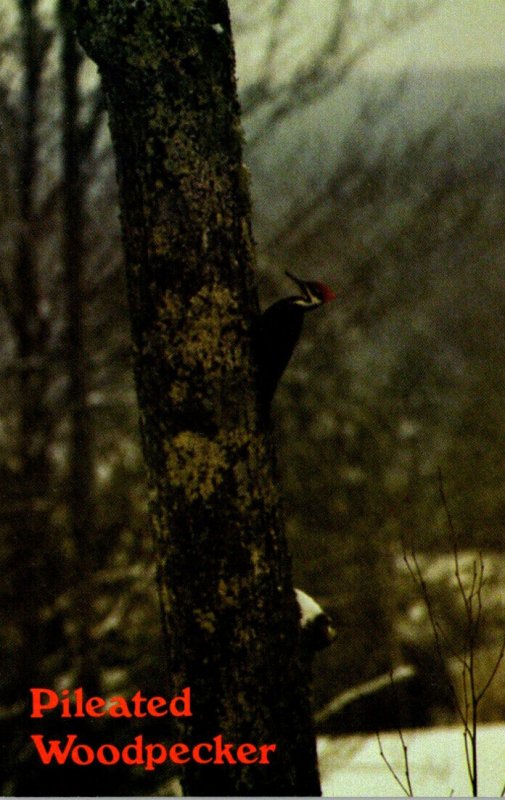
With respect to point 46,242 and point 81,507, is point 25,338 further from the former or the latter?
point 81,507

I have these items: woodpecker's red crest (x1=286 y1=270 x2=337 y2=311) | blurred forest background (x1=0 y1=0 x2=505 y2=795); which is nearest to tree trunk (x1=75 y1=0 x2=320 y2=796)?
woodpecker's red crest (x1=286 y1=270 x2=337 y2=311)

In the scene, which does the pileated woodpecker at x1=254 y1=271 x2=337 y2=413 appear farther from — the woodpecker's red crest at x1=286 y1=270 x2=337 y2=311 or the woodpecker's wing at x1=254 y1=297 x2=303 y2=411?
the woodpecker's red crest at x1=286 y1=270 x2=337 y2=311

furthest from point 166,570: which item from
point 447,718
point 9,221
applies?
point 447,718

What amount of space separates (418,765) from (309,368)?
4.77 meters

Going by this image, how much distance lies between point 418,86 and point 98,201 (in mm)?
3117

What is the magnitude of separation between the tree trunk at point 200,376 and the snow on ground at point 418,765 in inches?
56.9

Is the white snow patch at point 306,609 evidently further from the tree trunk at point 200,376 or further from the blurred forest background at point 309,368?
the blurred forest background at point 309,368

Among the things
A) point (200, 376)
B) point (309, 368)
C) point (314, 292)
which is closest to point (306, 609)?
point (200, 376)

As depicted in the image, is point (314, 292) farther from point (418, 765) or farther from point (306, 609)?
point (418, 765)

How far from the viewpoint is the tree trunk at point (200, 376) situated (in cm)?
184

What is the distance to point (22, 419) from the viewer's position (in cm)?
651

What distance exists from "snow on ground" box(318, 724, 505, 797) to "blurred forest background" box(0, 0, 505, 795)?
3.12 feet

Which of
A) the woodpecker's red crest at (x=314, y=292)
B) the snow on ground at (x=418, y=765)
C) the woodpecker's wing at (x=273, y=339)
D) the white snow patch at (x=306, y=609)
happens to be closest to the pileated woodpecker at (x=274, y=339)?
the woodpecker's wing at (x=273, y=339)

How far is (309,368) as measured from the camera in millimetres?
8227
